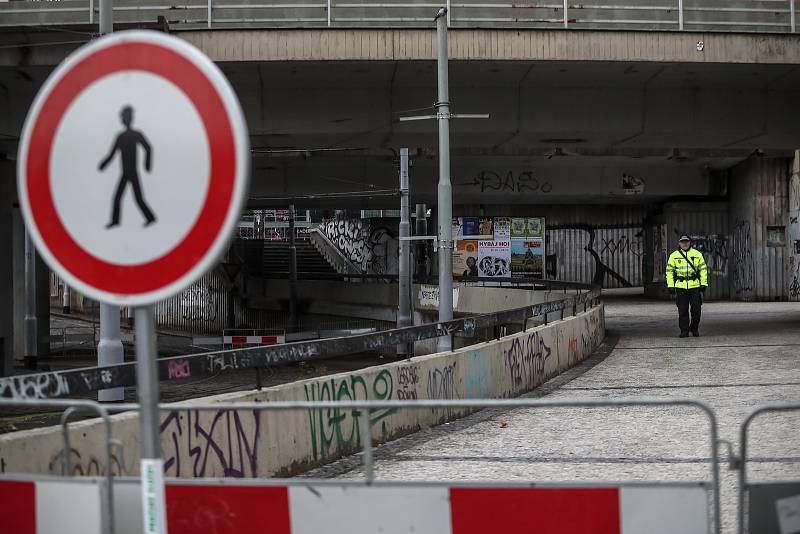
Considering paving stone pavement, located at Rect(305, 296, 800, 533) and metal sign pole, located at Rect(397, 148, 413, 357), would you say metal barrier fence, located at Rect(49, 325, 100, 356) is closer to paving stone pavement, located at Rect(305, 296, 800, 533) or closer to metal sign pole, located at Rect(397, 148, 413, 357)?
metal sign pole, located at Rect(397, 148, 413, 357)

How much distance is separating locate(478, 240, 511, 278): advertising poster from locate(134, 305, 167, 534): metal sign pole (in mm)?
41556

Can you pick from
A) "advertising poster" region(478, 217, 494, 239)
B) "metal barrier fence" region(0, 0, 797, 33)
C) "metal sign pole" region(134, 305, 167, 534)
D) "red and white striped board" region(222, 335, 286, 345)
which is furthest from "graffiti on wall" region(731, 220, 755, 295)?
"metal sign pole" region(134, 305, 167, 534)

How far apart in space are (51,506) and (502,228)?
1609 inches

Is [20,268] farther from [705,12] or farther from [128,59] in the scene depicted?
[128,59]

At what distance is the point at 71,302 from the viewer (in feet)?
215

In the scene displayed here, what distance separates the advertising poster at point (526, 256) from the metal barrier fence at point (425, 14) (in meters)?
25.0

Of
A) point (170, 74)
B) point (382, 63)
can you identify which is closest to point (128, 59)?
point (170, 74)

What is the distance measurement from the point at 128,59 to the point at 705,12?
18.8m

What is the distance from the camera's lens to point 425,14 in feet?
66.7

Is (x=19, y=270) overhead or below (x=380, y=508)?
overhead

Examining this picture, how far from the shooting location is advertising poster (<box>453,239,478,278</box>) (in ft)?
147

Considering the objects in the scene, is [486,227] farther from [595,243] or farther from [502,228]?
[595,243]

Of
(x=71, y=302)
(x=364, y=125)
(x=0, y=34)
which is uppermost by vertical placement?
(x=0, y=34)

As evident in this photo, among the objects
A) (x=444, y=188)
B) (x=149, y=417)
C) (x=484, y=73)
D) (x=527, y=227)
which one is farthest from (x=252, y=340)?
(x=149, y=417)
